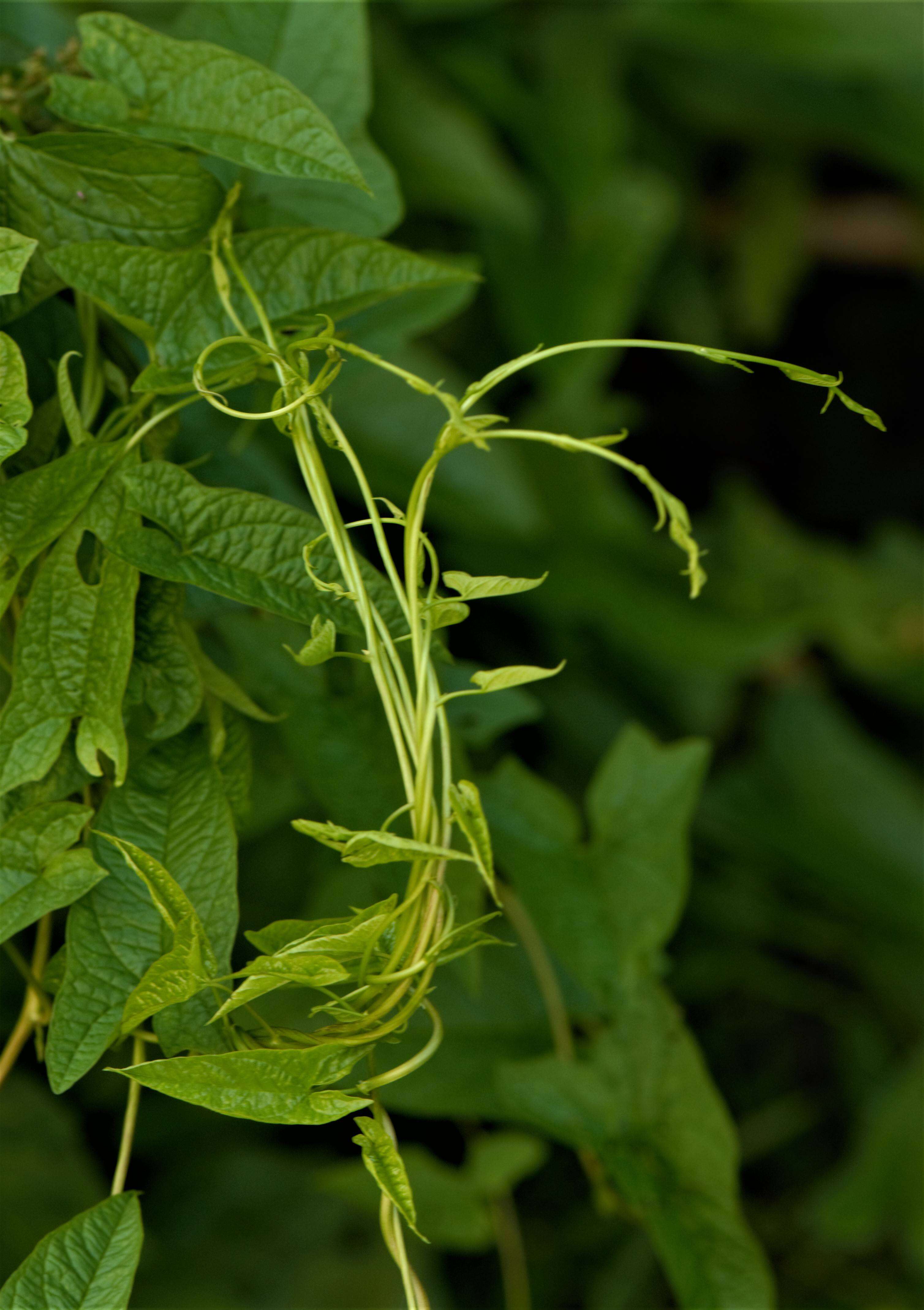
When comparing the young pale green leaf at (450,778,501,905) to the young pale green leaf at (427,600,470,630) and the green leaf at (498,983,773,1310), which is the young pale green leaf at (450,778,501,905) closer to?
the young pale green leaf at (427,600,470,630)

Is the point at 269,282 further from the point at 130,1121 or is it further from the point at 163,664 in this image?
the point at 130,1121

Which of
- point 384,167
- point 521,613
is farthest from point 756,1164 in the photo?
point 384,167

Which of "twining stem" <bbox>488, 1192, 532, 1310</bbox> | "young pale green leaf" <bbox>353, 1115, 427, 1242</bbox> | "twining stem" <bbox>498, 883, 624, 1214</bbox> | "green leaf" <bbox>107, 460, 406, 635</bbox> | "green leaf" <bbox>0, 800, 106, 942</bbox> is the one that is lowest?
"twining stem" <bbox>488, 1192, 532, 1310</bbox>

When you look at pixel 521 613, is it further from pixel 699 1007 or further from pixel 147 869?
pixel 147 869

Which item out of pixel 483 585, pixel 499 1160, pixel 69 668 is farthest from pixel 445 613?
pixel 499 1160

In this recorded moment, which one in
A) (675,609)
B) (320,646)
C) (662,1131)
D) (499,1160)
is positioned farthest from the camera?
(675,609)

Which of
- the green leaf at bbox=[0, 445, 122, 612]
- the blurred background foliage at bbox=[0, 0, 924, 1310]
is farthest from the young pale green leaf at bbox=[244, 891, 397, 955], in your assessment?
the blurred background foliage at bbox=[0, 0, 924, 1310]

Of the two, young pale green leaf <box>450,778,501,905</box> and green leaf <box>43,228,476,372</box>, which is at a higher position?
green leaf <box>43,228,476,372</box>
